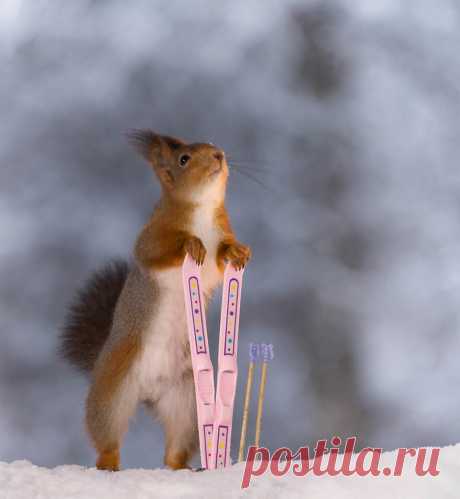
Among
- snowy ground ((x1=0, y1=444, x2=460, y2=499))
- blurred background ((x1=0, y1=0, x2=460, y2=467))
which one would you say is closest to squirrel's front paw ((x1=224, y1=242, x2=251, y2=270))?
snowy ground ((x1=0, y1=444, x2=460, y2=499))

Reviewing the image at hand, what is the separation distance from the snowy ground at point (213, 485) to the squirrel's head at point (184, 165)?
0.69 metres

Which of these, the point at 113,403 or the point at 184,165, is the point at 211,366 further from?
the point at 184,165

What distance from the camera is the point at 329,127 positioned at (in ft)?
11.5

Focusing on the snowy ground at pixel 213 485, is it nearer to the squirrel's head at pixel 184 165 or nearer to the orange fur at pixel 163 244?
the orange fur at pixel 163 244

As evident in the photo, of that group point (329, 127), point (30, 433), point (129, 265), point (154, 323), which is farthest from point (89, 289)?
point (329, 127)

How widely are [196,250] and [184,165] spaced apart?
0.74ft

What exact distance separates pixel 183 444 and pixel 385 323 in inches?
49.5

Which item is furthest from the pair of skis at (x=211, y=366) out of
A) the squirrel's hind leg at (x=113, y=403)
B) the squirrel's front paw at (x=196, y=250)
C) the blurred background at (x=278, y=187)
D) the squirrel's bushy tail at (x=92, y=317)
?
the blurred background at (x=278, y=187)

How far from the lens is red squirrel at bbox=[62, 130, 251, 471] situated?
7.78 ft

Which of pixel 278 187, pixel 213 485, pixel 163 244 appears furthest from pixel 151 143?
pixel 278 187

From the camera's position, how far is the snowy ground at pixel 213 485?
2059mm

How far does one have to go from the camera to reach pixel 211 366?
2.35m

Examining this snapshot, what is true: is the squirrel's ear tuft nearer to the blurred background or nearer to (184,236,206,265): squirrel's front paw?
(184,236,206,265): squirrel's front paw

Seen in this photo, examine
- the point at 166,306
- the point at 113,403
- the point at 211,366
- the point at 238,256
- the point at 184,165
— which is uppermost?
the point at 184,165
